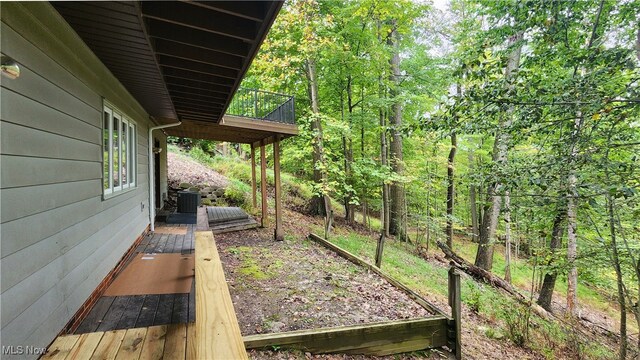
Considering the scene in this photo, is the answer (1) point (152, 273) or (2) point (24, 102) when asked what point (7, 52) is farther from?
(1) point (152, 273)

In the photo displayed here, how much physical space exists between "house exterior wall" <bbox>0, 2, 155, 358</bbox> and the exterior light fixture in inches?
2.0

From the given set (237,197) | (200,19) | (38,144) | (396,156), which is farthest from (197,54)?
(396,156)

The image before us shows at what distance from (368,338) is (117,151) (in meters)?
4.40

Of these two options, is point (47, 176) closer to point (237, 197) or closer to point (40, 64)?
point (40, 64)

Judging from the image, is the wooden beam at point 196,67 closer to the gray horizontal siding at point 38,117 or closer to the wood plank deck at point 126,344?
the gray horizontal siding at point 38,117

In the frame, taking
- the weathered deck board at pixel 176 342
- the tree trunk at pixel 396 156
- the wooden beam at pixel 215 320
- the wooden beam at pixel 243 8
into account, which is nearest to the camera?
the wooden beam at pixel 215 320

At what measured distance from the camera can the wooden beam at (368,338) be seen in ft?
11.5

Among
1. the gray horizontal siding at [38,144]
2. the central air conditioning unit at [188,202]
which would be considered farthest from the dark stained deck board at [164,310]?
the central air conditioning unit at [188,202]

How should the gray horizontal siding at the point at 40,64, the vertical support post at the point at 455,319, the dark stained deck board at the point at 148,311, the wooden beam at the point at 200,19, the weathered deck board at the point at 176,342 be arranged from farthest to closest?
the vertical support post at the point at 455,319 < the dark stained deck board at the point at 148,311 < the weathered deck board at the point at 176,342 < the wooden beam at the point at 200,19 < the gray horizontal siding at the point at 40,64

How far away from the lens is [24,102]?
204 centimetres

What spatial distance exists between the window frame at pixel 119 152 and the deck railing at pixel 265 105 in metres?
2.71

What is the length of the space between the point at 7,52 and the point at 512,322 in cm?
712

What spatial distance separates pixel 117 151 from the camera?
4.67 meters

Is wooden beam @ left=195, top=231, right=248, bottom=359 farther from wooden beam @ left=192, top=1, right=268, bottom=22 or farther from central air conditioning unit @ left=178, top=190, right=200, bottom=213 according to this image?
central air conditioning unit @ left=178, top=190, right=200, bottom=213
